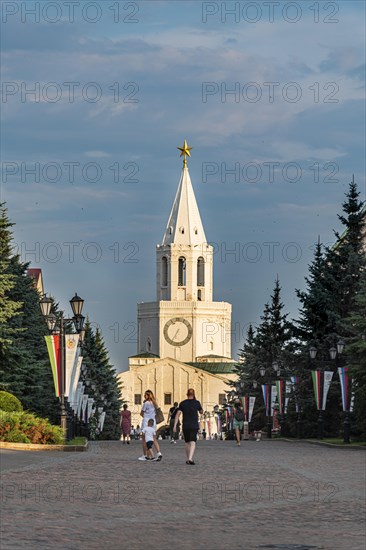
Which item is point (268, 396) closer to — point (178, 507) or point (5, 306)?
point (5, 306)

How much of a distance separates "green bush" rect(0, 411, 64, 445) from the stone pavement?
7.35 metres

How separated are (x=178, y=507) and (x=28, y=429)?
61.9ft

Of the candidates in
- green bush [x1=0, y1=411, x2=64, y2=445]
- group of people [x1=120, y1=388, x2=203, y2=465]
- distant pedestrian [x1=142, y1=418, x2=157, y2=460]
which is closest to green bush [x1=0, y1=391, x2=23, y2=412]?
green bush [x1=0, y1=411, x2=64, y2=445]

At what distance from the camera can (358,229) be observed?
61.1m

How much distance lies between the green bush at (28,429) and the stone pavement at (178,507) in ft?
24.1

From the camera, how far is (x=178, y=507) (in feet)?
51.9

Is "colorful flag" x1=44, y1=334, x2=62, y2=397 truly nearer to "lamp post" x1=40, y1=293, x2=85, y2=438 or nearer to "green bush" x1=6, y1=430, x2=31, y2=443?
"lamp post" x1=40, y1=293, x2=85, y2=438

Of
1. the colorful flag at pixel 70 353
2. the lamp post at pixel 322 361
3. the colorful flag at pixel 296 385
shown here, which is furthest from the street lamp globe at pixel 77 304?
the colorful flag at pixel 296 385

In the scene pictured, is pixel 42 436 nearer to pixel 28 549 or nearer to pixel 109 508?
pixel 109 508

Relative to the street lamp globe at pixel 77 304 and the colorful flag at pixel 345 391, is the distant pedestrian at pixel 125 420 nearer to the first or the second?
the street lamp globe at pixel 77 304

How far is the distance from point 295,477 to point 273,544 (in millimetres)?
10268

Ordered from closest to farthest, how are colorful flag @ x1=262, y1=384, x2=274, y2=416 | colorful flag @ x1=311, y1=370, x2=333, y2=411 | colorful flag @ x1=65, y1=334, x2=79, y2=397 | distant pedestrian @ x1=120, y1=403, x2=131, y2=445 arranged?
colorful flag @ x1=65, y1=334, x2=79, y2=397
distant pedestrian @ x1=120, y1=403, x2=131, y2=445
colorful flag @ x1=311, y1=370, x2=333, y2=411
colorful flag @ x1=262, y1=384, x2=274, y2=416

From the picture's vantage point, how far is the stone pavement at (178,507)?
12.4 metres

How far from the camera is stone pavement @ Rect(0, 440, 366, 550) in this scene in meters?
12.4
